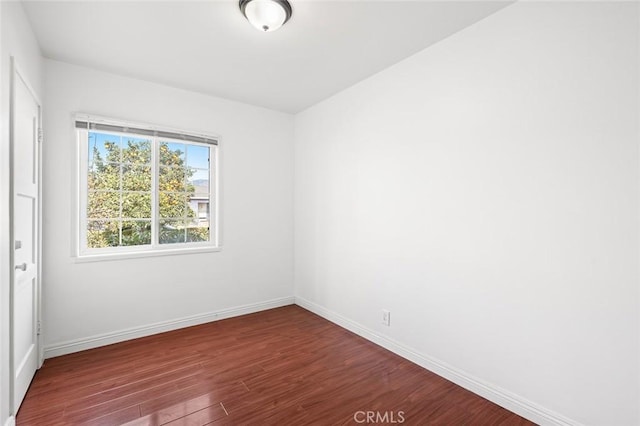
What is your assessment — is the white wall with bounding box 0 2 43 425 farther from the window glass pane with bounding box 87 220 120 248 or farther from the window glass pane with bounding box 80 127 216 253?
the window glass pane with bounding box 87 220 120 248

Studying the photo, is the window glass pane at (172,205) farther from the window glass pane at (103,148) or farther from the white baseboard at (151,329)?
the white baseboard at (151,329)

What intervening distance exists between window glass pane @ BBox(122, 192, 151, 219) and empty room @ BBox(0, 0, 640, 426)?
3 centimetres

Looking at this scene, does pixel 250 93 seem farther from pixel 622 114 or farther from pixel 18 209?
pixel 622 114

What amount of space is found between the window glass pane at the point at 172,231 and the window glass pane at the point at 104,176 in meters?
0.60

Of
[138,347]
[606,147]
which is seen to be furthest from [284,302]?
[606,147]

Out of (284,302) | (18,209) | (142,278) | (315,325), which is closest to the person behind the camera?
(18,209)

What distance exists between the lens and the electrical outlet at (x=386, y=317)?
9.37ft

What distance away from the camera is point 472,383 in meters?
2.20

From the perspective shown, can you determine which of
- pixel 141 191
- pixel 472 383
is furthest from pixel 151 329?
pixel 472 383

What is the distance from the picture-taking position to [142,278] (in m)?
3.12

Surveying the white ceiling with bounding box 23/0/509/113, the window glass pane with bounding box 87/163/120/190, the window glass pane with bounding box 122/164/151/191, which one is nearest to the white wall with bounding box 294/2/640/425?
the white ceiling with bounding box 23/0/509/113

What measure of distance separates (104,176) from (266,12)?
7.52 feet

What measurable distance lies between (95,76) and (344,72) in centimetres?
238

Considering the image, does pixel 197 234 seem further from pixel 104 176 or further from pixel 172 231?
pixel 104 176
